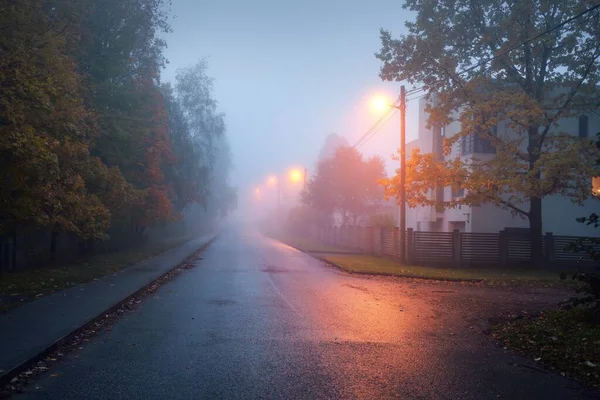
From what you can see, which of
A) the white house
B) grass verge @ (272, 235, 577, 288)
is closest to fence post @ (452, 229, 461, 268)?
grass verge @ (272, 235, 577, 288)

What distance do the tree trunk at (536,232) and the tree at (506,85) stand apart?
5 centimetres

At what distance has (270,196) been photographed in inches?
6545

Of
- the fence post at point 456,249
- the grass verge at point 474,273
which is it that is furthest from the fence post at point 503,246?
the fence post at point 456,249

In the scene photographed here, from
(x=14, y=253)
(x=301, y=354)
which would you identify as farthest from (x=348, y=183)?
(x=301, y=354)

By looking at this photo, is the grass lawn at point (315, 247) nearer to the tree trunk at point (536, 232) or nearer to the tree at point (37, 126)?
the tree trunk at point (536, 232)

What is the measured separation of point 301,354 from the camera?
779cm

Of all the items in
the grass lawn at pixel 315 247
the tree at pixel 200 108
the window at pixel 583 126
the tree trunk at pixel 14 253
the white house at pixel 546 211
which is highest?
the tree at pixel 200 108

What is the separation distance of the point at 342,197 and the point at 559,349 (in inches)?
1594

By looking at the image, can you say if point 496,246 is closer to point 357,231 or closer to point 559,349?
point 357,231

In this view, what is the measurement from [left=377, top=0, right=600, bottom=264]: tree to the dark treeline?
1197 cm

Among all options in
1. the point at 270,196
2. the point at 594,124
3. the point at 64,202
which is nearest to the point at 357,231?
the point at 594,124

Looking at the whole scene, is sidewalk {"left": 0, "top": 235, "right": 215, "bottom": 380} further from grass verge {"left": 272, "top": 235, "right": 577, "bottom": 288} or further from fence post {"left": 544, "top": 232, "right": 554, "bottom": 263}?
fence post {"left": 544, "top": 232, "right": 554, "bottom": 263}

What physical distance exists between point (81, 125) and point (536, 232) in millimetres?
18636

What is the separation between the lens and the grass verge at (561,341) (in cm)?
726
